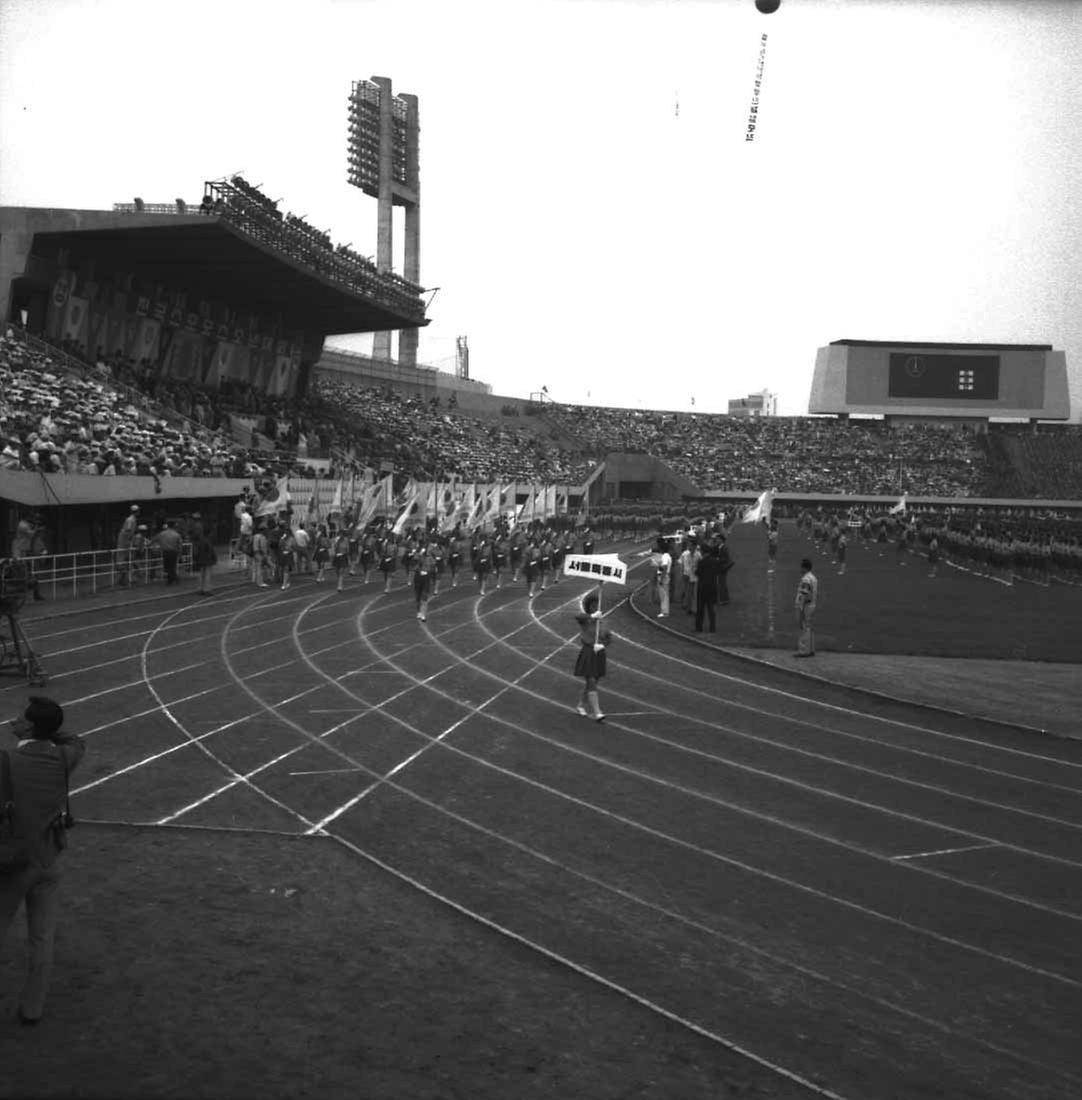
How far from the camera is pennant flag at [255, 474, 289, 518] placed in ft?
105

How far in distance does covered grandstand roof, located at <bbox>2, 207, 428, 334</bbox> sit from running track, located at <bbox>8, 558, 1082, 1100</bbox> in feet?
86.8

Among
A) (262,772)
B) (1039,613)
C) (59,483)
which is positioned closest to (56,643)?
(59,483)

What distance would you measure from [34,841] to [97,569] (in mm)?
23768

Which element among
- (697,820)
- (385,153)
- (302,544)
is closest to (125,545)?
(302,544)

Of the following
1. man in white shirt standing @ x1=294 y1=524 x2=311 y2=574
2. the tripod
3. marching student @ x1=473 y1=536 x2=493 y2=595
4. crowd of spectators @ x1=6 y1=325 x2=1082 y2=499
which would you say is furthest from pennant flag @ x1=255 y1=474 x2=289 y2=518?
the tripod

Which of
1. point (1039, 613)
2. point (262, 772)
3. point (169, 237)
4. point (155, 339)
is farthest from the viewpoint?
point (155, 339)

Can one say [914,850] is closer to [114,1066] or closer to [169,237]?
[114,1066]

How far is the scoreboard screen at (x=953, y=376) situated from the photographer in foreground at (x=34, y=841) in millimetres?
106198

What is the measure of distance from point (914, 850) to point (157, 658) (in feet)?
40.3

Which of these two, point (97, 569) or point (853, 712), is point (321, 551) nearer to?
point (97, 569)

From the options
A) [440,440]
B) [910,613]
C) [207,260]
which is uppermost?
[207,260]

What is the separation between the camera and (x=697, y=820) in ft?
31.8

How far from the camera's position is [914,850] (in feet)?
29.9

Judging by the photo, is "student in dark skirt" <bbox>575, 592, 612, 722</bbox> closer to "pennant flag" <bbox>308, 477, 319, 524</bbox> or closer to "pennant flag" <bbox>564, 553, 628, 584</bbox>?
"pennant flag" <bbox>564, 553, 628, 584</bbox>
